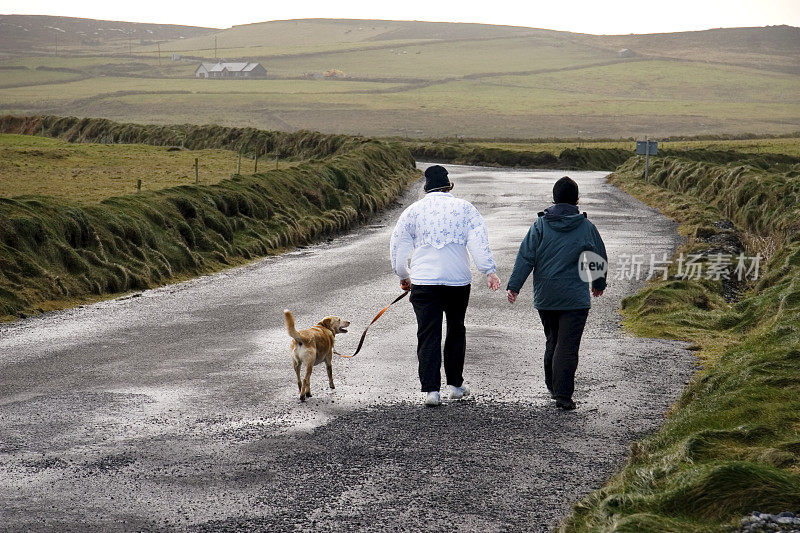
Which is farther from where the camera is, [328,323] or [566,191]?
[328,323]

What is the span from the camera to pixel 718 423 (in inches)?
282

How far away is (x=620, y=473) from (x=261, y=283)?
11.8 meters

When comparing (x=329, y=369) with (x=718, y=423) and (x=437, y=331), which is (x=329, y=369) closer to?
(x=437, y=331)

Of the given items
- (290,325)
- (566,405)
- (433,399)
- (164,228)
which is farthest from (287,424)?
(164,228)

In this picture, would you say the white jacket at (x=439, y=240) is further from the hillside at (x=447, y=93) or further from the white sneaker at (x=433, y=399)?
the hillside at (x=447, y=93)

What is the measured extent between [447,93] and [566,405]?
14517 centimetres

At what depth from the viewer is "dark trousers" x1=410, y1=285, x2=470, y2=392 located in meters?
8.72

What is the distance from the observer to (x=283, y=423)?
8.02m

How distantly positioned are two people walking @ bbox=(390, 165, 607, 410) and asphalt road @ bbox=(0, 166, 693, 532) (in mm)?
452

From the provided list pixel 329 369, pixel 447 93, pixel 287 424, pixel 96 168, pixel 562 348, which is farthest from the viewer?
pixel 447 93

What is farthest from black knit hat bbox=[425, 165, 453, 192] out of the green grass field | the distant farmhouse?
the distant farmhouse

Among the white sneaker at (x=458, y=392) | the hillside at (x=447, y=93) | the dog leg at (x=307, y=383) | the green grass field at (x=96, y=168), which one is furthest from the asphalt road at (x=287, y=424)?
the hillside at (x=447, y=93)

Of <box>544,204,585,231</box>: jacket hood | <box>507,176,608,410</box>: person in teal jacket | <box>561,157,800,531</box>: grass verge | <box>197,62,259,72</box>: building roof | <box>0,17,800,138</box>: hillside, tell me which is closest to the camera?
<box>561,157,800,531</box>: grass verge

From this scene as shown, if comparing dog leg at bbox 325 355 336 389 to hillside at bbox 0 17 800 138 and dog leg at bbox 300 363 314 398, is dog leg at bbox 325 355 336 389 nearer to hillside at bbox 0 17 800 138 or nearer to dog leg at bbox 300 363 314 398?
dog leg at bbox 300 363 314 398
